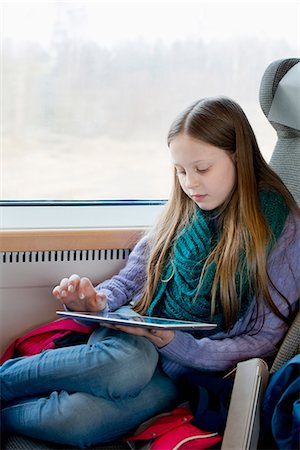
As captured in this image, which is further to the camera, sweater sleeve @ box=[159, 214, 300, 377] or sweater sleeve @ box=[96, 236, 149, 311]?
sweater sleeve @ box=[96, 236, 149, 311]

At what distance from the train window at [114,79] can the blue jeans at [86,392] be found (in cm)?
72

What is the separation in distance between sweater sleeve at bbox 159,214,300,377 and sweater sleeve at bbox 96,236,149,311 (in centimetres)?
25

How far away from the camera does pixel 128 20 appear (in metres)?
2.07

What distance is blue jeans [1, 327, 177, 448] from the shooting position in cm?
142

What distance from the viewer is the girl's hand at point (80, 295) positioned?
5.16ft

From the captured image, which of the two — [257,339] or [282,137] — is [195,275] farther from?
[282,137]

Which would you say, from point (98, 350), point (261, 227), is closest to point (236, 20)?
point (261, 227)

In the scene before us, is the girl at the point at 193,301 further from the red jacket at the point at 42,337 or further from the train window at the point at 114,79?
the train window at the point at 114,79

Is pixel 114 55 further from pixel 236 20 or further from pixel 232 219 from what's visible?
pixel 232 219

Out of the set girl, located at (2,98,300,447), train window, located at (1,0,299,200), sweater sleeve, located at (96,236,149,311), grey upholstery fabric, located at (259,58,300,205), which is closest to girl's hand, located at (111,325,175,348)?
girl, located at (2,98,300,447)

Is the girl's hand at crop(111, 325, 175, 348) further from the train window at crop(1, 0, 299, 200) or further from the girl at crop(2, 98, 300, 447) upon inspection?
the train window at crop(1, 0, 299, 200)

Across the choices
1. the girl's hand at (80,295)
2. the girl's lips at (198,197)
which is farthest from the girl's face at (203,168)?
the girl's hand at (80,295)

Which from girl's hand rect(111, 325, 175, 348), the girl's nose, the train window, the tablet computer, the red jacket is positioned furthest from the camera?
the train window

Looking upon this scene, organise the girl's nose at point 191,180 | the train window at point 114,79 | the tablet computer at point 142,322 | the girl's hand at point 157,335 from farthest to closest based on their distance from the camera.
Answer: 1. the train window at point 114,79
2. the girl's nose at point 191,180
3. the girl's hand at point 157,335
4. the tablet computer at point 142,322
